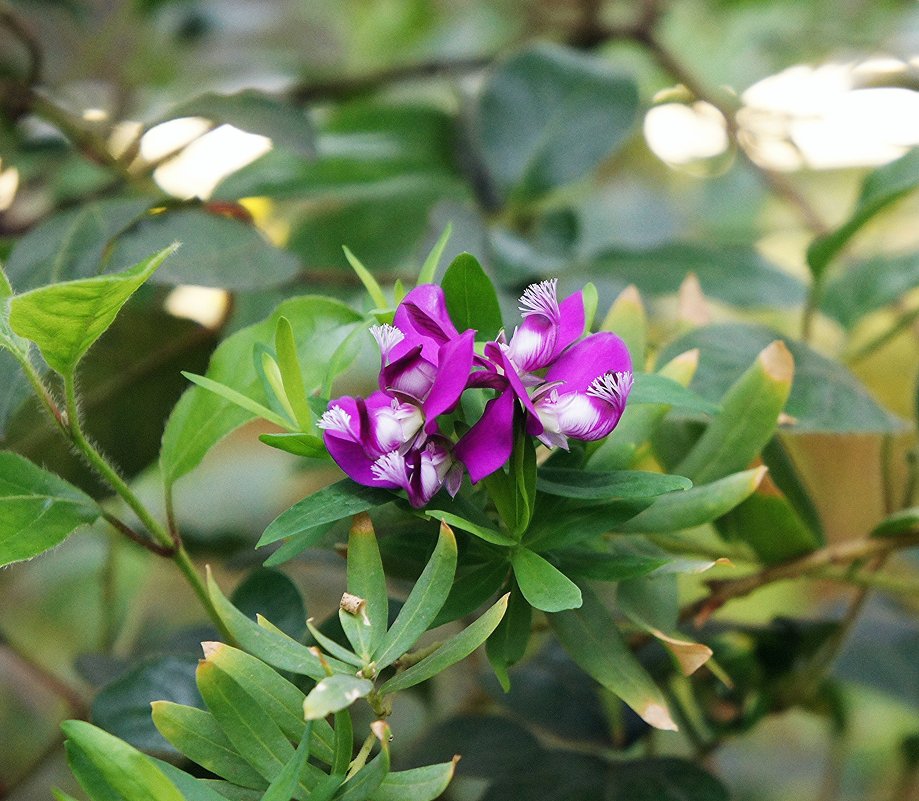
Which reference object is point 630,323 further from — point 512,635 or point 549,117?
point 549,117

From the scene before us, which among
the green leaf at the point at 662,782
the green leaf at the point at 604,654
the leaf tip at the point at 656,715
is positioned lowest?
the green leaf at the point at 662,782

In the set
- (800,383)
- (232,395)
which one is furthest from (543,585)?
(800,383)

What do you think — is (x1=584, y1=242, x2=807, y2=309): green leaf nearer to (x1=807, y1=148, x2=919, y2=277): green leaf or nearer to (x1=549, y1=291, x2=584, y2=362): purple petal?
(x1=807, y1=148, x2=919, y2=277): green leaf

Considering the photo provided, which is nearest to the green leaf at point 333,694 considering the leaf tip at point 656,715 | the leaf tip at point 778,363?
the leaf tip at point 656,715

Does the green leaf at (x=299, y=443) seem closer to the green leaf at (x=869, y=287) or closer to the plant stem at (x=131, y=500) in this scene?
the plant stem at (x=131, y=500)

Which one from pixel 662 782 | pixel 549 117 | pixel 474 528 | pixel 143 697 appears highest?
pixel 549 117

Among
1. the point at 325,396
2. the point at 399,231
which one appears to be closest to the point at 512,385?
the point at 325,396

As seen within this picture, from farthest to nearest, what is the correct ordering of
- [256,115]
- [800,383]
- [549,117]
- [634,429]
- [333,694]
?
[549,117] → [256,115] → [800,383] → [634,429] → [333,694]
